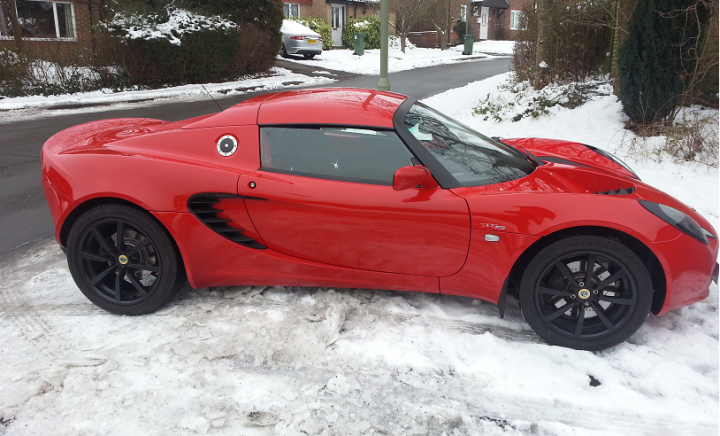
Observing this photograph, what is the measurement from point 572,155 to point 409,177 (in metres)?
1.63

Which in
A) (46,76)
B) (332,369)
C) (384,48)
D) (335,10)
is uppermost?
(335,10)

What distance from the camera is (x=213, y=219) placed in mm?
3219

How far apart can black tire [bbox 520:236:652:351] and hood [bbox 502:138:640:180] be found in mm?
876

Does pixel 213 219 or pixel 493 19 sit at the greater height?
pixel 493 19

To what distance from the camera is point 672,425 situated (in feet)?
8.19

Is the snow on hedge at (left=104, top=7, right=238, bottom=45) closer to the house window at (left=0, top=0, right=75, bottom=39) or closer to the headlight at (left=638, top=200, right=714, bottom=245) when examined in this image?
the house window at (left=0, top=0, right=75, bottom=39)

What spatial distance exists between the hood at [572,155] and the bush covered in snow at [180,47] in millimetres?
13890

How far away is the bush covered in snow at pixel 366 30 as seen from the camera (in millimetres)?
31297

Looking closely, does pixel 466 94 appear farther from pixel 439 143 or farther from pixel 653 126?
pixel 439 143

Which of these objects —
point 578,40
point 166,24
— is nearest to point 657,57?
point 578,40

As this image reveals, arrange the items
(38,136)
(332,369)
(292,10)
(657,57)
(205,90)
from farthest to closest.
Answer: (292,10) → (38,136) → (657,57) → (205,90) → (332,369)

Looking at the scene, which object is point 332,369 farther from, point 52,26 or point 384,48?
point 52,26

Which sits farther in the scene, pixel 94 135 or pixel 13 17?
pixel 13 17

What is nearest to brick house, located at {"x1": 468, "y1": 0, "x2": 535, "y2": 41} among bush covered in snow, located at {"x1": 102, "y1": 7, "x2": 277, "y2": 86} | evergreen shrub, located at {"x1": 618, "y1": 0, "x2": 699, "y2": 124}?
bush covered in snow, located at {"x1": 102, "y1": 7, "x2": 277, "y2": 86}
